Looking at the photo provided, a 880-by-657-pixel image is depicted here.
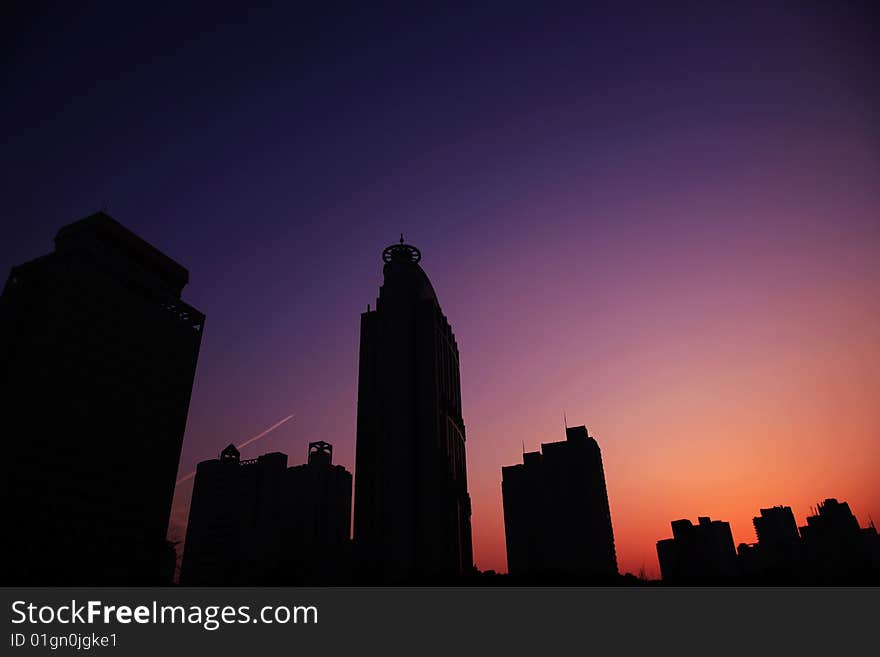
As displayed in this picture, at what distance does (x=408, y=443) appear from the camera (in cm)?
13662

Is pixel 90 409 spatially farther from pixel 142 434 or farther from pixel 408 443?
pixel 408 443

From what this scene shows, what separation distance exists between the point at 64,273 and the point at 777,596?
173 meters

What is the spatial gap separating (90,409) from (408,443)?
293ft

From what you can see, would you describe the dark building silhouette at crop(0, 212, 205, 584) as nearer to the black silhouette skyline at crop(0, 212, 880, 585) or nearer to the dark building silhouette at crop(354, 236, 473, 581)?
the black silhouette skyline at crop(0, 212, 880, 585)

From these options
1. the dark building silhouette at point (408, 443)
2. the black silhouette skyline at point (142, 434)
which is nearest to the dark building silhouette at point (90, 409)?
the black silhouette skyline at point (142, 434)

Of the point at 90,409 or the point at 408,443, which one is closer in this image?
the point at 408,443

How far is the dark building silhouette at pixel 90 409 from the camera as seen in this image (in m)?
133

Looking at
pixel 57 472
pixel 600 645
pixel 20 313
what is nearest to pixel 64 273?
pixel 20 313

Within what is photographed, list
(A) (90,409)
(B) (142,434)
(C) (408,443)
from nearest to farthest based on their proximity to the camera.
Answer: (C) (408,443) → (A) (90,409) → (B) (142,434)

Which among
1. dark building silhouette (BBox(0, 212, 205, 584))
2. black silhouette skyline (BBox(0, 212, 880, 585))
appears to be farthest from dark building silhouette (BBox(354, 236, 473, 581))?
dark building silhouette (BBox(0, 212, 205, 584))

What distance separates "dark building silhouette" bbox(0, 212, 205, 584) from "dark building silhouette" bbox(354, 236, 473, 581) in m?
67.8

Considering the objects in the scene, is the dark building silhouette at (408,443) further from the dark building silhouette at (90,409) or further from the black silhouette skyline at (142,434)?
the dark building silhouette at (90,409)

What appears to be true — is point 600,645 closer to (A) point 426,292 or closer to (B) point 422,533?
(B) point 422,533

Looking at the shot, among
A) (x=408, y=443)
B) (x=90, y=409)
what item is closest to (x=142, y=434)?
(x=90, y=409)
